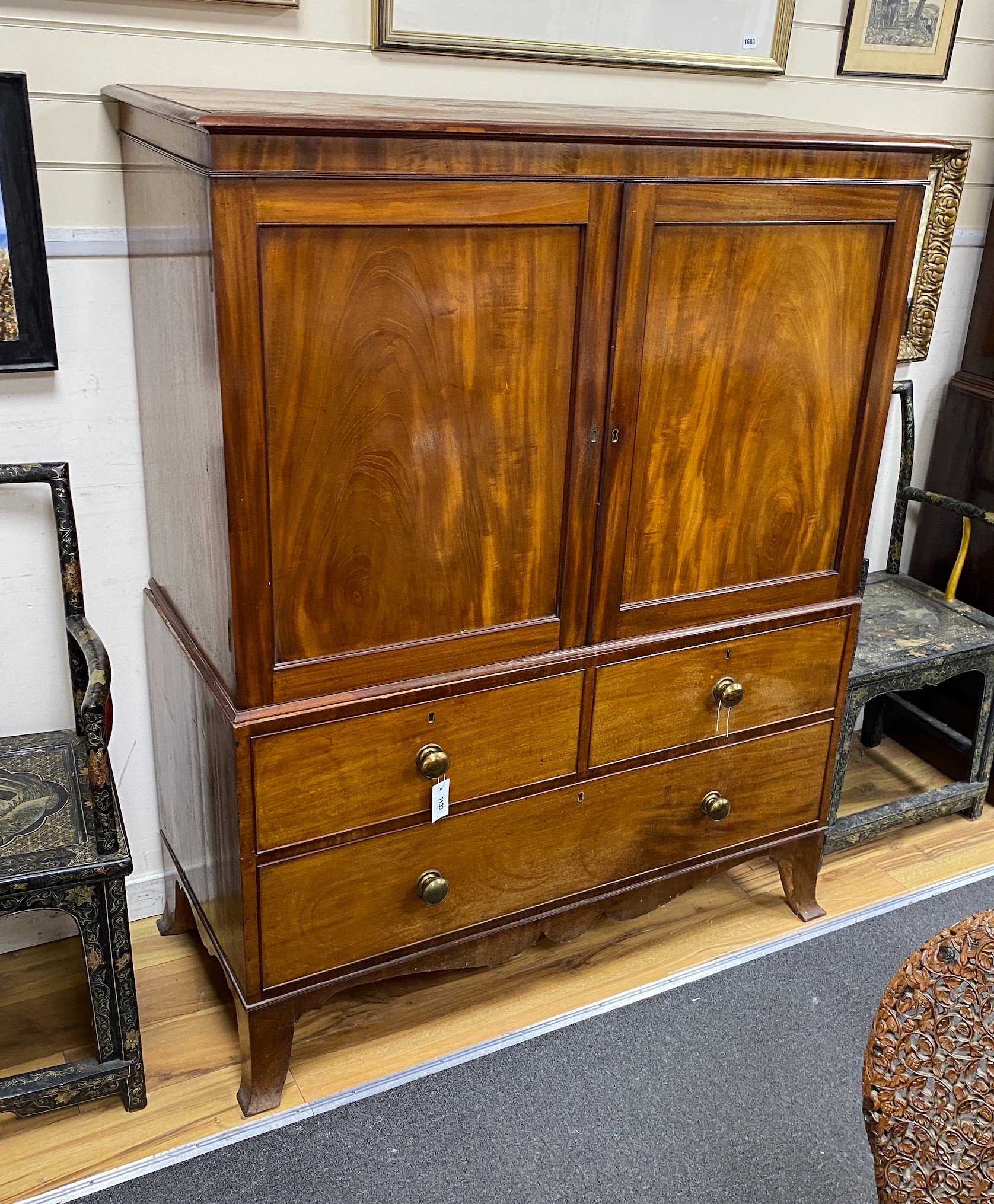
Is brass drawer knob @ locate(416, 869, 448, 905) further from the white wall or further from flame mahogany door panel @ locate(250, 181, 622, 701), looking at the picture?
the white wall

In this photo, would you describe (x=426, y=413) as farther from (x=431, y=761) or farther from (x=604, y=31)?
(x=604, y=31)

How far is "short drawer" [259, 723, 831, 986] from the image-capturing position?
173 cm

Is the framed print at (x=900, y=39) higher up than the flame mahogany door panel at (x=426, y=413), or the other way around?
the framed print at (x=900, y=39)

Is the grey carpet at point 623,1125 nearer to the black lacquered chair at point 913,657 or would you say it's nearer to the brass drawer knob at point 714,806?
the brass drawer knob at point 714,806

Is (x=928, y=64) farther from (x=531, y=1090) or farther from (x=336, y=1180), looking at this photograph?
(x=336, y=1180)

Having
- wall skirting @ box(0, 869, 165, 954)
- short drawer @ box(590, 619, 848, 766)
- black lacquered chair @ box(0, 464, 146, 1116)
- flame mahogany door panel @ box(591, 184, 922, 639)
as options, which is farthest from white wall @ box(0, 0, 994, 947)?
short drawer @ box(590, 619, 848, 766)

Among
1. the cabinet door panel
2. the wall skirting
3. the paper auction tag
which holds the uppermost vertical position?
the cabinet door panel

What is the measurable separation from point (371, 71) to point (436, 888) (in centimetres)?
134

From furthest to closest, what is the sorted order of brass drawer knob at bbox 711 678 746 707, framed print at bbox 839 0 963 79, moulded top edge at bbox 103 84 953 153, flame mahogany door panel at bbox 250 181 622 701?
framed print at bbox 839 0 963 79 < brass drawer knob at bbox 711 678 746 707 < flame mahogany door panel at bbox 250 181 622 701 < moulded top edge at bbox 103 84 953 153

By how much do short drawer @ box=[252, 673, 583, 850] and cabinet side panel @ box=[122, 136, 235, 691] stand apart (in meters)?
0.17

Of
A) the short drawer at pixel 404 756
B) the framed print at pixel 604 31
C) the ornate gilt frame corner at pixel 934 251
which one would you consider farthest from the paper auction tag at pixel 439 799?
the ornate gilt frame corner at pixel 934 251

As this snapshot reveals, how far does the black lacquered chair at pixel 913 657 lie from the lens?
93.0 inches

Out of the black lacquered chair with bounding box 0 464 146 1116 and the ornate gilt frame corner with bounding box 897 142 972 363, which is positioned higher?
the ornate gilt frame corner with bounding box 897 142 972 363

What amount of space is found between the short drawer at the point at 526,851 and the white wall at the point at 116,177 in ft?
1.95
